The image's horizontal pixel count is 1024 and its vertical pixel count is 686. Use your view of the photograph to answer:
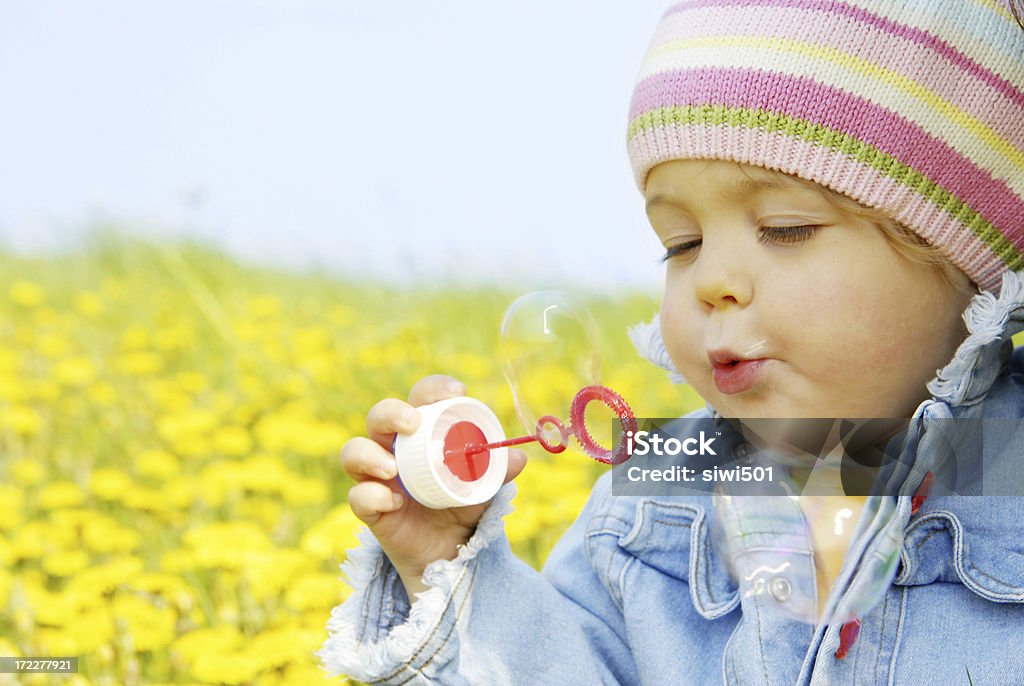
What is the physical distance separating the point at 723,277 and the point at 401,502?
1.13 ft

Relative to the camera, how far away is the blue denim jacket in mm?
1008

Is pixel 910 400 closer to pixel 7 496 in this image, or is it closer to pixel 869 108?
pixel 869 108

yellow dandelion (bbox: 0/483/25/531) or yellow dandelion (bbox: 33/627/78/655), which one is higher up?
yellow dandelion (bbox: 0/483/25/531)

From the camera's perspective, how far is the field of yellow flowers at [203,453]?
4.95 ft

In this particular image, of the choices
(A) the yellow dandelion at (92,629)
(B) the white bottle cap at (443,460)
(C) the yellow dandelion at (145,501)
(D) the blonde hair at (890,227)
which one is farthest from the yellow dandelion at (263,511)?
(D) the blonde hair at (890,227)

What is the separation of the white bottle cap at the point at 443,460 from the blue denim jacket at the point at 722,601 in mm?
67

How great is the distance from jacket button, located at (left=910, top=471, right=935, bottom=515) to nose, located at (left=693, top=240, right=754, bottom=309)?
0.77 ft

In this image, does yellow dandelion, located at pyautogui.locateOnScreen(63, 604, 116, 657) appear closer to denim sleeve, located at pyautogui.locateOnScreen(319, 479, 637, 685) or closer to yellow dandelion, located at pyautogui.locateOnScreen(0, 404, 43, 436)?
denim sleeve, located at pyautogui.locateOnScreen(319, 479, 637, 685)

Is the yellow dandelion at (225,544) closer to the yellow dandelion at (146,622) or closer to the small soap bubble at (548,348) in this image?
the yellow dandelion at (146,622)

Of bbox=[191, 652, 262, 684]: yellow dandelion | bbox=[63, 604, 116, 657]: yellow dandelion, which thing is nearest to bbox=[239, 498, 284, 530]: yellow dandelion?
bbox=[63, 604, 116, 657]: yellow dandelion

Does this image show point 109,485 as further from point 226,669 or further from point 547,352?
point 547,352

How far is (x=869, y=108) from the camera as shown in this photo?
1.03 meters

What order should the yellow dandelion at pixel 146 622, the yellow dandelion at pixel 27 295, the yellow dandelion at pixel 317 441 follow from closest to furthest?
the yellow dandelion at pixel 146 622, the yellow dandelion at pixel 317 441, the yellow dandelion at pixel 27 295

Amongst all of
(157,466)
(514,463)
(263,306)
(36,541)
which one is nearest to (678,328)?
(514,463)
